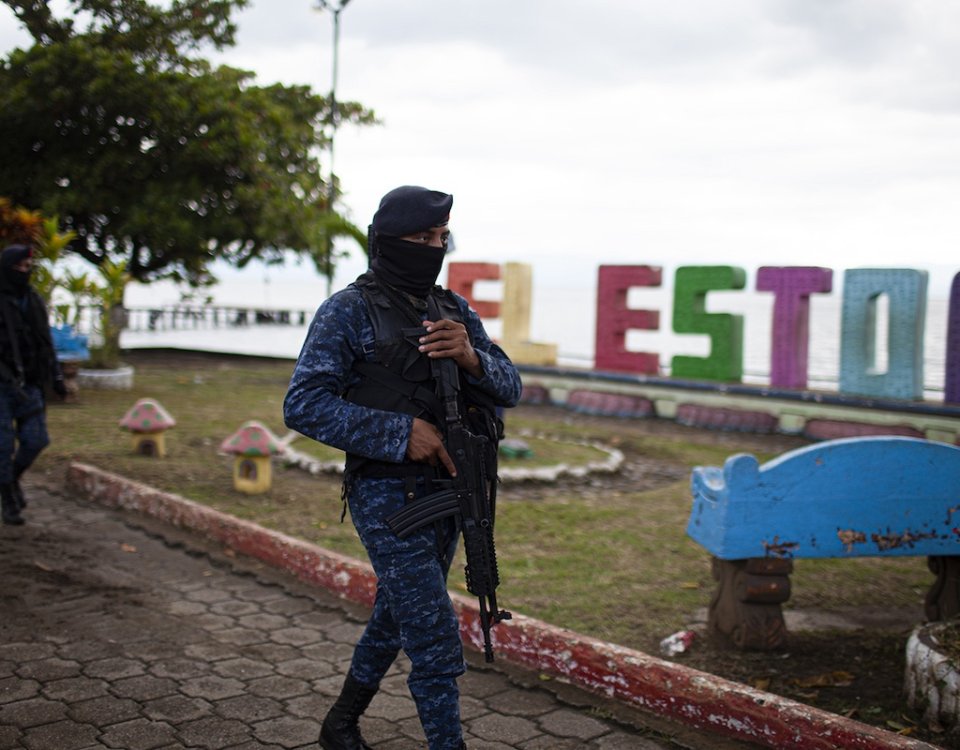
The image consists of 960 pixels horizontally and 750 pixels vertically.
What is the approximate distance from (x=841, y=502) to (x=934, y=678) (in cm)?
91

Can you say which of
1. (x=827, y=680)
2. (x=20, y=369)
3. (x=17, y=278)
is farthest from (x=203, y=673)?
(x=17, y=278)

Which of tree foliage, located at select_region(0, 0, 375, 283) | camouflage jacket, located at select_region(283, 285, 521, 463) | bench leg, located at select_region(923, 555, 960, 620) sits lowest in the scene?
bench leg, located at select_region(923, 555, 960, 620)

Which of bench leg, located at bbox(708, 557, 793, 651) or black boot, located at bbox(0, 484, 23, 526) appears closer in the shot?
bench leg, located at bbox(708, 557, 793, 651)

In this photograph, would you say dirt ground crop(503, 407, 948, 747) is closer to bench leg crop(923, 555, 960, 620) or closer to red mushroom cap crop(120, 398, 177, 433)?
bench leg crop(923, 555, 960, 620)

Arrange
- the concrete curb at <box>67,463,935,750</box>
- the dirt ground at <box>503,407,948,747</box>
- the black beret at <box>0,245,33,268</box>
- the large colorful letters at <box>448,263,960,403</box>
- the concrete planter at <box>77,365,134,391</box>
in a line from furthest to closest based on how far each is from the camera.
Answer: the concrete planter at <box>77,365,134,391</box>
the large colorful letters at <box>448,263,960,403</box>
the black beret at <box>0,245,33,268</box>
the dirt ground at <box>503,407,948,747</box>
the concrete curb at <box>67,463,935,750</box>

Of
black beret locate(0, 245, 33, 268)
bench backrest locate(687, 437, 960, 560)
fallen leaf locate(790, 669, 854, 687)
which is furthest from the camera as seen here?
black beret locate(0, 245, 33, 268)

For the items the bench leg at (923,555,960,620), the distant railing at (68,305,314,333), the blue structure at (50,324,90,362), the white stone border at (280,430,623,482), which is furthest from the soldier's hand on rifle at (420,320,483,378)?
the distant railing at (68,305,314,333)

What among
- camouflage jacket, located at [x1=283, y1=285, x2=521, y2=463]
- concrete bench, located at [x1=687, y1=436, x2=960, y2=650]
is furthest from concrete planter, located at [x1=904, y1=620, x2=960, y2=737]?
camouflage jacket, located at [x1=283, y1=285, x2=521, y2=463]

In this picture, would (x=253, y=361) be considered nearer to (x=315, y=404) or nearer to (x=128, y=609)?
(x=128, y=609)

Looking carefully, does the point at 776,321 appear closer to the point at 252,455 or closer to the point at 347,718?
the point at 252,455

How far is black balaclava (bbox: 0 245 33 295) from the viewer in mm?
6566

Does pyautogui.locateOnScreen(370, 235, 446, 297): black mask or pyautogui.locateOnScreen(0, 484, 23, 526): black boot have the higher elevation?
pyautogui.locateOnScreen(370, 235, 446, 297): black mask

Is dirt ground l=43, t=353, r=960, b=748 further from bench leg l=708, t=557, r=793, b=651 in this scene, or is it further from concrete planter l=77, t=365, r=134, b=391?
concrete planter l=77, t=365, r=134, b=391

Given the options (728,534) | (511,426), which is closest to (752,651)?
(728,534)
